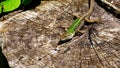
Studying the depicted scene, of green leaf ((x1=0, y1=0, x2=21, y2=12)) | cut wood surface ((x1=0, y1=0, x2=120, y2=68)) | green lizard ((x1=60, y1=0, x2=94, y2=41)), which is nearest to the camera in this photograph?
cut wood surface ((x1=0, y1=0, x2=120, y2=68))

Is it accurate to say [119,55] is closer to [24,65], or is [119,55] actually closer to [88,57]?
[88,57]

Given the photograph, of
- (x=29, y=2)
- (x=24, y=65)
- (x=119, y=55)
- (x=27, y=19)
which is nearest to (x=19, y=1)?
(x=29, y=2)

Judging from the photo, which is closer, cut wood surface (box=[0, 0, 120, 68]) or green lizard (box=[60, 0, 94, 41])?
cut wood surface (box=[0, 0, 120, 68])

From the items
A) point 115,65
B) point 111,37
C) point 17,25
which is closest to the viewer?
point 115,65

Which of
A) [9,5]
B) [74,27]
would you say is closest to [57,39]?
[74,27]

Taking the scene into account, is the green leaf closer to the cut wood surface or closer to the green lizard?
the cut wood surface

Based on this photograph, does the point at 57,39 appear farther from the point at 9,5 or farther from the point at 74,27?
the point at 9,5

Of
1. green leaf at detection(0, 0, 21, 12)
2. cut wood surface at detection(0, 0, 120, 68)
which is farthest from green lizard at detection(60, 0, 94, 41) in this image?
green leaf at detection(0, 0, 21, 12)

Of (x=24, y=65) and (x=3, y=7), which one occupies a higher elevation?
(x=3, y=7)

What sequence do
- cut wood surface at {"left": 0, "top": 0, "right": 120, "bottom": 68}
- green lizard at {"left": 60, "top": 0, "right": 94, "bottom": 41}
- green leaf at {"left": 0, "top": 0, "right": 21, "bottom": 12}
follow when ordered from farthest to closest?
green leaf at {"left": 0, "top": 0, "right": 21, "bottom": 12}, green lizard at {"left": 60, "top": 0, "right": 94, "bottom": 41}, cut wood surface at {"left": 0, "top": 0, "right": 120, "bottom": 68}
